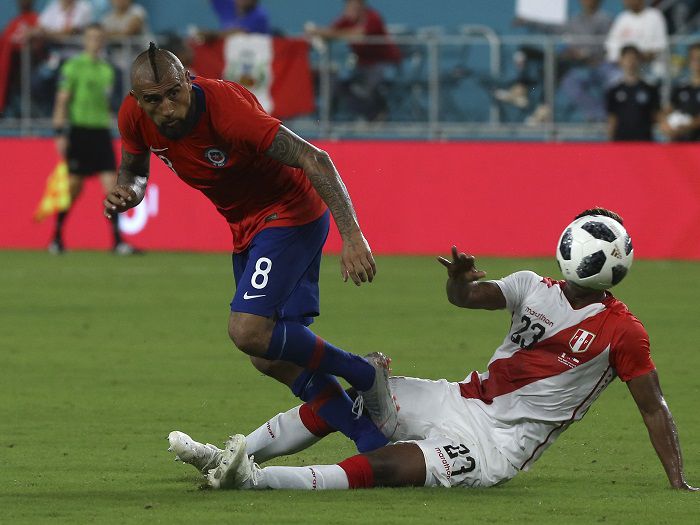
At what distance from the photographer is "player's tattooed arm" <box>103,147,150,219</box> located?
7590 mm

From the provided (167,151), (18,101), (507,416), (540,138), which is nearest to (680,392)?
(507,416)

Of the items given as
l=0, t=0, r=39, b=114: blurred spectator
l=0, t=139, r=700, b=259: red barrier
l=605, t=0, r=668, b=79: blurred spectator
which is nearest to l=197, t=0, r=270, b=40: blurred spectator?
l=0, t=139, r=700, b=259: red barrier

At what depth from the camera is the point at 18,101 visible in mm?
21906

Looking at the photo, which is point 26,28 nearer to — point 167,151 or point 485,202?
point 485,202

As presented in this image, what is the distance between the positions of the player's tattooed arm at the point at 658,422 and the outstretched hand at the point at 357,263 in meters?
1.21

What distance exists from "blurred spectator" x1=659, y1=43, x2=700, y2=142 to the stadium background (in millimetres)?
472

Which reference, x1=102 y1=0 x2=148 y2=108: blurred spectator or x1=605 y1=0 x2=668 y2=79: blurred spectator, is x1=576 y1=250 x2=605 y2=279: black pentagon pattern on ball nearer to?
x1=605 y1=0 x2=668 y2=79: blurred spectator

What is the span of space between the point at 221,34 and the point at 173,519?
1506cm

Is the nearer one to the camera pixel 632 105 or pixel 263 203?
pixel 263 203

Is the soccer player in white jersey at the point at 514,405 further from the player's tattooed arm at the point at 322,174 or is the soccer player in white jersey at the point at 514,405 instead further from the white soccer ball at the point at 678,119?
the white soccer ball at the point at 678,119

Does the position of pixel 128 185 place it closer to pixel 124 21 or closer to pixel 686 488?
pixel 686 488

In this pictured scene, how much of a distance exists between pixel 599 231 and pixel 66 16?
17.1 m

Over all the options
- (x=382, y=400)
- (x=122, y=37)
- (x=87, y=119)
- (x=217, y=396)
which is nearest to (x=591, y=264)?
(x=382, y=400)

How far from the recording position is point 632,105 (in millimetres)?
19344
